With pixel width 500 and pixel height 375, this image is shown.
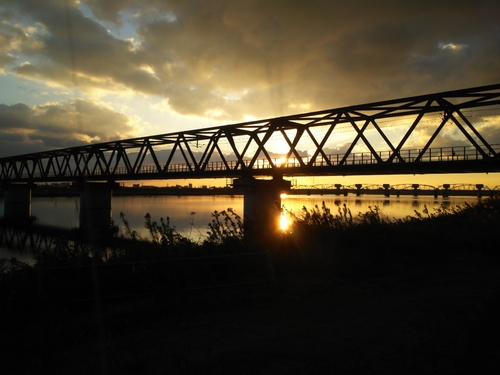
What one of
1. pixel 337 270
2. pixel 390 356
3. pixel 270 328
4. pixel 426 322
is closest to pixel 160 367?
pixel 270 328

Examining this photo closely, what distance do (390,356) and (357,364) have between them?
19.2 inches

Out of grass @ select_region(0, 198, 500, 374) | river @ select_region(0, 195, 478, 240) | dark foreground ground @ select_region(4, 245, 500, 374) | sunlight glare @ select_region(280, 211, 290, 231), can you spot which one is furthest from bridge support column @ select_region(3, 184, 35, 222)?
dark foreground ground @ select_region(4, 245, 500, 374)

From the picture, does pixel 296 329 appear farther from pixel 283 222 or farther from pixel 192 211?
pixel 192 211

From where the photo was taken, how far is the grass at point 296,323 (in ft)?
14.7

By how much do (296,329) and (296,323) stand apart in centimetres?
26

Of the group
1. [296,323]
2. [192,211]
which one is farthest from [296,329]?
[192,211]

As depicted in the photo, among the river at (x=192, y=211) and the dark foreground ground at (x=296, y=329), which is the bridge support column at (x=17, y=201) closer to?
the river at (x=192, y=211)

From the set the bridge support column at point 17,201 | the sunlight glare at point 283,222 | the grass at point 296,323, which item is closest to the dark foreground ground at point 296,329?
the grass at point 296,323

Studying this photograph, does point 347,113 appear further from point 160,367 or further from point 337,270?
point 160,367

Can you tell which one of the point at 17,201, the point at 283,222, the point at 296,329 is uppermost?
the point at 17,201

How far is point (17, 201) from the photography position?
7169 centimetres

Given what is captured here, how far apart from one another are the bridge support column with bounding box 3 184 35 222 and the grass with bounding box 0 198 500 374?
2758 inches

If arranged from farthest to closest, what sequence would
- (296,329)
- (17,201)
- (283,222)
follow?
(17,201), (283,222), (296,329)

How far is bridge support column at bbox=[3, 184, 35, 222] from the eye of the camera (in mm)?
67750
